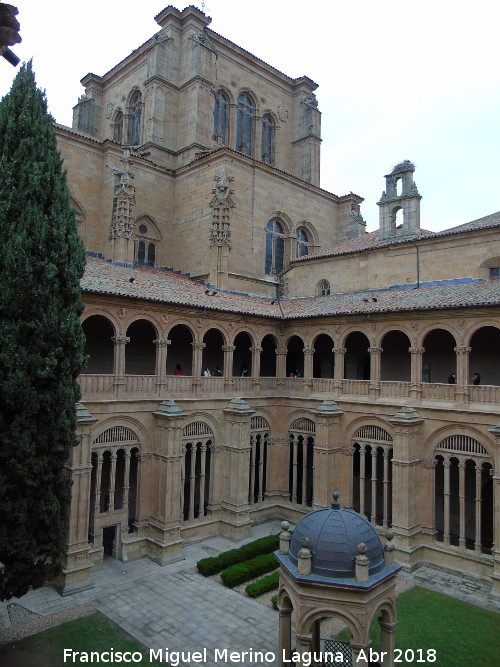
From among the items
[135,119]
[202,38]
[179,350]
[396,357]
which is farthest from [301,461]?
[202,38]

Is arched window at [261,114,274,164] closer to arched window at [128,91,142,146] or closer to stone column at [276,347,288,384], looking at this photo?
arched window at [128,91,142,146]

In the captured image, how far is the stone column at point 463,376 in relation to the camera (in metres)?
18.9

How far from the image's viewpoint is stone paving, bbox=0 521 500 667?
1358cm

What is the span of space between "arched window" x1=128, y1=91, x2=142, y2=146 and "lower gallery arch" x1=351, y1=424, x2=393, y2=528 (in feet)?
78.6

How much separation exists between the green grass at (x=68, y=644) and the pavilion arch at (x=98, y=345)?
33.7 ft

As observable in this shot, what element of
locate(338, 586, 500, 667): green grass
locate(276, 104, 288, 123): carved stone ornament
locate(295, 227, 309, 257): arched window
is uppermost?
locate(276, 104, 288, 123): carved stone ornament

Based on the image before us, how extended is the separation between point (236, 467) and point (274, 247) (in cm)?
1424

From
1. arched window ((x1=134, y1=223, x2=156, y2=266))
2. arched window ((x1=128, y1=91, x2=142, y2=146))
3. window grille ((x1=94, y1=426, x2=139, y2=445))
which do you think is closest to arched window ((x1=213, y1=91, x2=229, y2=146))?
arched window ((x1=128, y1=91, x2=142, y2=146))

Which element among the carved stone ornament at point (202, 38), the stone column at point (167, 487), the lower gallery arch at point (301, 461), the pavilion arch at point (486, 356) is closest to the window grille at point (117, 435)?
the stone column at point (167, 487)

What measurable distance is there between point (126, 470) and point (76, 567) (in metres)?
3.74

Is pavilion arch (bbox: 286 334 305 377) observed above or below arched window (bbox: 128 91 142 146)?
below

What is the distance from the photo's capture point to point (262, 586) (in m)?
16.2

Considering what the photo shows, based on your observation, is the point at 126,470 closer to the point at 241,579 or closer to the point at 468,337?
the point at 241,579

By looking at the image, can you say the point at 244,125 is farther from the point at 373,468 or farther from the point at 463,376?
the point at 373,468
